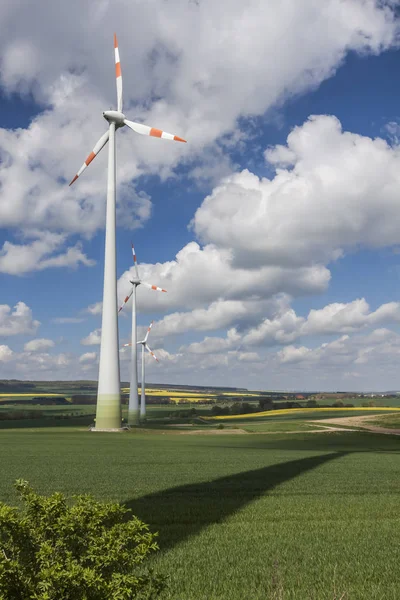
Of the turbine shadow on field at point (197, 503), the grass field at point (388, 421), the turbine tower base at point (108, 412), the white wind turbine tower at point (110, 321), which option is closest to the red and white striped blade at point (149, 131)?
the white wind turbine tower at point (110, 321)

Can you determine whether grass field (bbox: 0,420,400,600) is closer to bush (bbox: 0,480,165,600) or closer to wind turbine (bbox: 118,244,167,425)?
bush (bbox: 0,480,165,600)

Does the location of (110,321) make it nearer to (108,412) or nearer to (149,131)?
(108,412)

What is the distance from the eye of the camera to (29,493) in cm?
646

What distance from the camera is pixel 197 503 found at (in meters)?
17.9

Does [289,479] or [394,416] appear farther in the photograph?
[394,416]

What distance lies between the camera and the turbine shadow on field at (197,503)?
13898 millimetres

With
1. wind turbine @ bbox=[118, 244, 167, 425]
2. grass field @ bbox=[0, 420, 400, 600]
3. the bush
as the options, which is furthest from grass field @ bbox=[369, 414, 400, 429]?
the bush

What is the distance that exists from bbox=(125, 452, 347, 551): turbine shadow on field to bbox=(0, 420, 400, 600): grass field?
0.12 ft

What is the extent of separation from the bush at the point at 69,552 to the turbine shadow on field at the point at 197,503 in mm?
6212

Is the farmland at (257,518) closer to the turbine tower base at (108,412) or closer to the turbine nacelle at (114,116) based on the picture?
the turbine tower base at (108,412)

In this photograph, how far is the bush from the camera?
5.61 metres

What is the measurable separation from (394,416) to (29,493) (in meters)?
110

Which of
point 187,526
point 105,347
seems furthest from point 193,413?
point 187,526

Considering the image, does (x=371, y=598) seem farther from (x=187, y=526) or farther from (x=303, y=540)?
(x=187, y=526)
